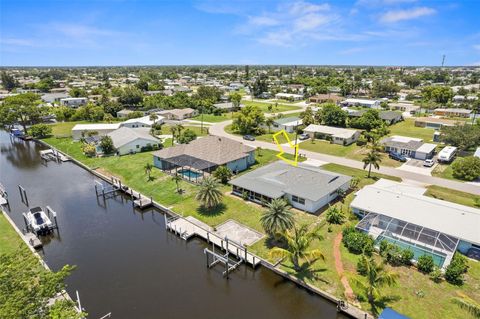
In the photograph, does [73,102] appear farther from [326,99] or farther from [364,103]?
[364,103]

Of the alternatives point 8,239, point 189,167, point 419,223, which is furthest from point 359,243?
point 8,239

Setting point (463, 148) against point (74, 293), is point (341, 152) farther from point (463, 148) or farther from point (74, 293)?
point (74, 293)

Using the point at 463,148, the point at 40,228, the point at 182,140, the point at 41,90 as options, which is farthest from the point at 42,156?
the point at 41,90

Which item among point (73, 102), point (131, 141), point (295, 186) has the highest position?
point (73, 102)

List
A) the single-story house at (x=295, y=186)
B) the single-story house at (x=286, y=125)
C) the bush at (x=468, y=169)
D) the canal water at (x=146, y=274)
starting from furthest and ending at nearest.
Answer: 1. the single-story house at (x=286, y=125)
2. the bush at (x=468, y=169)
3. the single-story house at (x=295, y=186)
4. the canal water at (x=146, y=274)

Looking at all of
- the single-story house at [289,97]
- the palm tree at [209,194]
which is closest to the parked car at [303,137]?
the palm tree at [209,194]

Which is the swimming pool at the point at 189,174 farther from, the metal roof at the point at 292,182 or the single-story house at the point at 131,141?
the single-story house at the point at 131,141

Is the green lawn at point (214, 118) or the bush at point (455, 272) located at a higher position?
the green lawn at point (214, 118)
